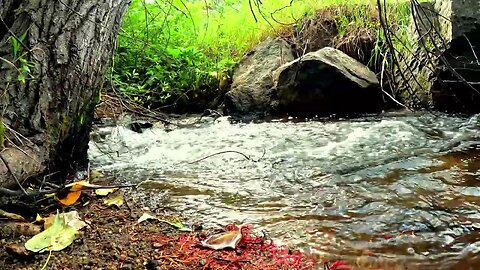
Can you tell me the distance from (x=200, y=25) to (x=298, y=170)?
4.78 metres

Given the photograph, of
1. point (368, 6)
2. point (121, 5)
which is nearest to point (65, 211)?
point (121, 5)

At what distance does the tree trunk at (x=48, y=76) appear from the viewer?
2045 mm

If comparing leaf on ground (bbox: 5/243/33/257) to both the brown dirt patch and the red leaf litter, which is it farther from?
the brown dirt patch

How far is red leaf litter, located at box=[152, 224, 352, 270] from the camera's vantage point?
1.77 m

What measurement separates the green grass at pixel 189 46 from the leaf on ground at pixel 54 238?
313 cm

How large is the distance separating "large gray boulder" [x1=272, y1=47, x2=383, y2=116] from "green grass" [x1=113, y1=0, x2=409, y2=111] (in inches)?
23.2

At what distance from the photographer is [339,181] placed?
286 cm

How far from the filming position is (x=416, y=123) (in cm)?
434

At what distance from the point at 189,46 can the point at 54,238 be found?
4694mm

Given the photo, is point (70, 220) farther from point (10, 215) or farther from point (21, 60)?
point (21, 60)

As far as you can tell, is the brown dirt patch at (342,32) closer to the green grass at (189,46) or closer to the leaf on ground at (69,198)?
the green grass at (189,46)

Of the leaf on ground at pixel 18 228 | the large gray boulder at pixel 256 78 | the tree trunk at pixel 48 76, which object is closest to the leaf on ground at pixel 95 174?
the tree trunk at pixel 48 76

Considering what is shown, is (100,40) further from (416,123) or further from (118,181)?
(416,123)

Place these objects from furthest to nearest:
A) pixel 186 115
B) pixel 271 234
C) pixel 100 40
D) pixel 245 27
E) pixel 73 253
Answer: pixel 245 27
pixel 186 115
pixel 100 40
pixel 271 234
pixel 73 253
